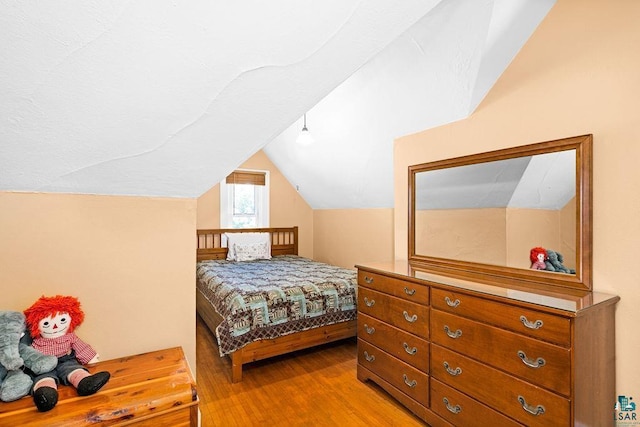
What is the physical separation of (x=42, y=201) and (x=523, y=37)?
255 centimetres

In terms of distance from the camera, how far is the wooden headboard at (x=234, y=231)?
460cm

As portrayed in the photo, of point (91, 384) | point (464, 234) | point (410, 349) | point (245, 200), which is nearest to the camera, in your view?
point (91, 384)

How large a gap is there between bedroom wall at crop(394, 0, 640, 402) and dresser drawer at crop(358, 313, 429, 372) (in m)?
0.90

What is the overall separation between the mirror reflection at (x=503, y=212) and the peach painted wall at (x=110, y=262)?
5.52 ft

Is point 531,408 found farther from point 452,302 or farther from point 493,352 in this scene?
point 452,302

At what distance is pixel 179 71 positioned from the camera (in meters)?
1.02

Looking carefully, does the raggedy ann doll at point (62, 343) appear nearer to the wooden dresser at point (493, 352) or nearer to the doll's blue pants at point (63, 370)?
the doll's blue pants at point (63, 370)

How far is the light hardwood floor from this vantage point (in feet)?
6.64

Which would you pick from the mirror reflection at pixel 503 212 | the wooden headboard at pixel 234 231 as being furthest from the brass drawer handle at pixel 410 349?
the wooden headboard at pixel 234 231

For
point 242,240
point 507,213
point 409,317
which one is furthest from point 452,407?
point 242,240

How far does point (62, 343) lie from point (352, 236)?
340cm

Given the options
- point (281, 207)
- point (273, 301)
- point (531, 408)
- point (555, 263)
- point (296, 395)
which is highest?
point (281, 207)

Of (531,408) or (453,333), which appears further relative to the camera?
(453,333)

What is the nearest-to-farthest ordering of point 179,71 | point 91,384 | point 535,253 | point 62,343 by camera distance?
point 179,71, point 91,384, point 62,343, point 535,253
